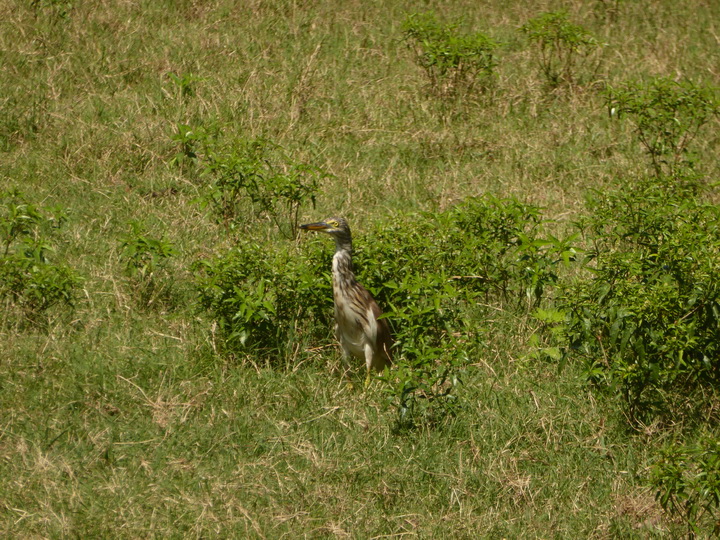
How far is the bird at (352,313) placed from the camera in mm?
6668

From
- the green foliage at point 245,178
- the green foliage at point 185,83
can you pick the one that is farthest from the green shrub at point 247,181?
the green foliage at point 185,83

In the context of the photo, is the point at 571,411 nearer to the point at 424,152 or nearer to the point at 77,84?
the point at 424,152

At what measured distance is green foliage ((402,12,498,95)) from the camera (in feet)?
33.0

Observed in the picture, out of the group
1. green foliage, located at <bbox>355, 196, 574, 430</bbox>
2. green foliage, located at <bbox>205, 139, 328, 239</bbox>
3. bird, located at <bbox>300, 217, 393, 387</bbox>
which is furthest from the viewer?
green foliage, located at <bbox>205, 139, 328, 239</bbox>

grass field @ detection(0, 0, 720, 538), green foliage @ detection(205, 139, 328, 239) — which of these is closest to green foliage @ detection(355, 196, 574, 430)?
grass field @ detection(0, 0, 720, 538)

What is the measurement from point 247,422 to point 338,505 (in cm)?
92

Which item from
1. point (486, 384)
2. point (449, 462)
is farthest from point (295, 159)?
point (449, 462)

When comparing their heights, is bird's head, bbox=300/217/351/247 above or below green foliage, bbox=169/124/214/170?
above

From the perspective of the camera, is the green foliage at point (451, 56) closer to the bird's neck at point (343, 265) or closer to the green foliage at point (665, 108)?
the green foliage at point (665, 108)

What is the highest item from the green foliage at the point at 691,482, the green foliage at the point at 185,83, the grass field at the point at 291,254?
the green foliage at the point at 691,482

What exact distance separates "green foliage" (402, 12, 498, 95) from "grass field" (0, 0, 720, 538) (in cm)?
14

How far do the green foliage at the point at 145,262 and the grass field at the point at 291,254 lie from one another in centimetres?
3

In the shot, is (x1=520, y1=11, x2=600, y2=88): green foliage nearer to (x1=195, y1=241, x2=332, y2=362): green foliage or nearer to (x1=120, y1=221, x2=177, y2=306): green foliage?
(x1=195, y1=241, x2=332, y2=362): green foliage

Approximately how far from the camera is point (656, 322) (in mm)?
5840
